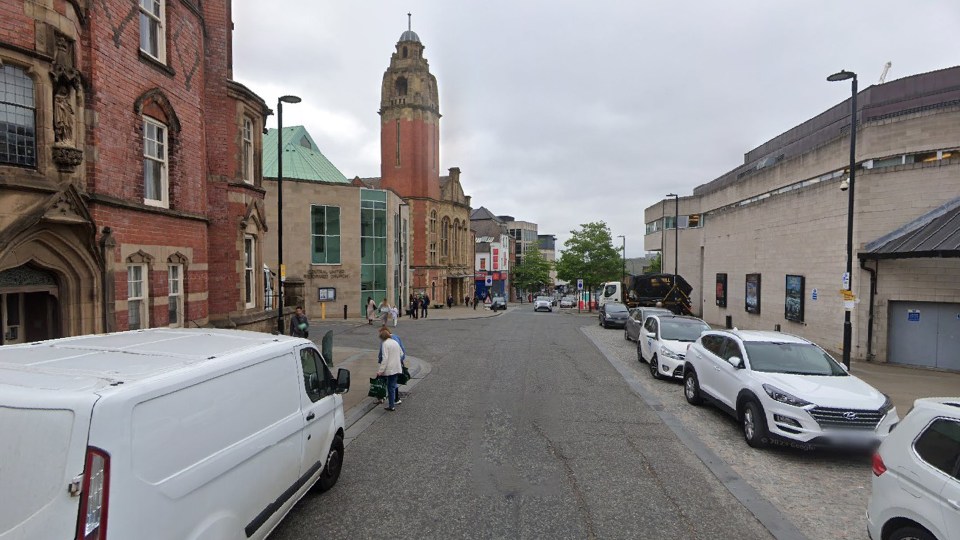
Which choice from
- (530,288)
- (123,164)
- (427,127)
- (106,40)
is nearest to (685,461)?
(123,164)

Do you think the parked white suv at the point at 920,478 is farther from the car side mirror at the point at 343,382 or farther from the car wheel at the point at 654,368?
the car wheel at the point at 654,368

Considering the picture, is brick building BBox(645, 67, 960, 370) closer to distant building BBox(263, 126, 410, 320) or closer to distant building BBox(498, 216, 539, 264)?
distant building BBox(263, 126, 410, 320)

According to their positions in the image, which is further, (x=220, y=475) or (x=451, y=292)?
(x=451, y=292)

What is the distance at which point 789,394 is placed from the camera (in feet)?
24.0

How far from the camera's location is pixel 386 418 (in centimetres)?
941

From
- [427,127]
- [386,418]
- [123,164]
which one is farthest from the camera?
[427,127]

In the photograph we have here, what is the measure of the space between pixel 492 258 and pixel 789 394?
77852 millimetres

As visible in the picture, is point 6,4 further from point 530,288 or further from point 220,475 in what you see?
point 530,288

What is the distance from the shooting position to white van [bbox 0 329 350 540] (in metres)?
2.74

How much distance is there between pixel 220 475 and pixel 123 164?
920cm

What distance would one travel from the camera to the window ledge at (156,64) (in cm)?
1098

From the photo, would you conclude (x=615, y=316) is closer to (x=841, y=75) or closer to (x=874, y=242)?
(x=874, y=242)

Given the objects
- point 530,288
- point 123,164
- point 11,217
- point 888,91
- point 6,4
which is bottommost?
point 530,288

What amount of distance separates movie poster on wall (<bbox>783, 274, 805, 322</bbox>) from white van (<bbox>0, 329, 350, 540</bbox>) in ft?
64.2
